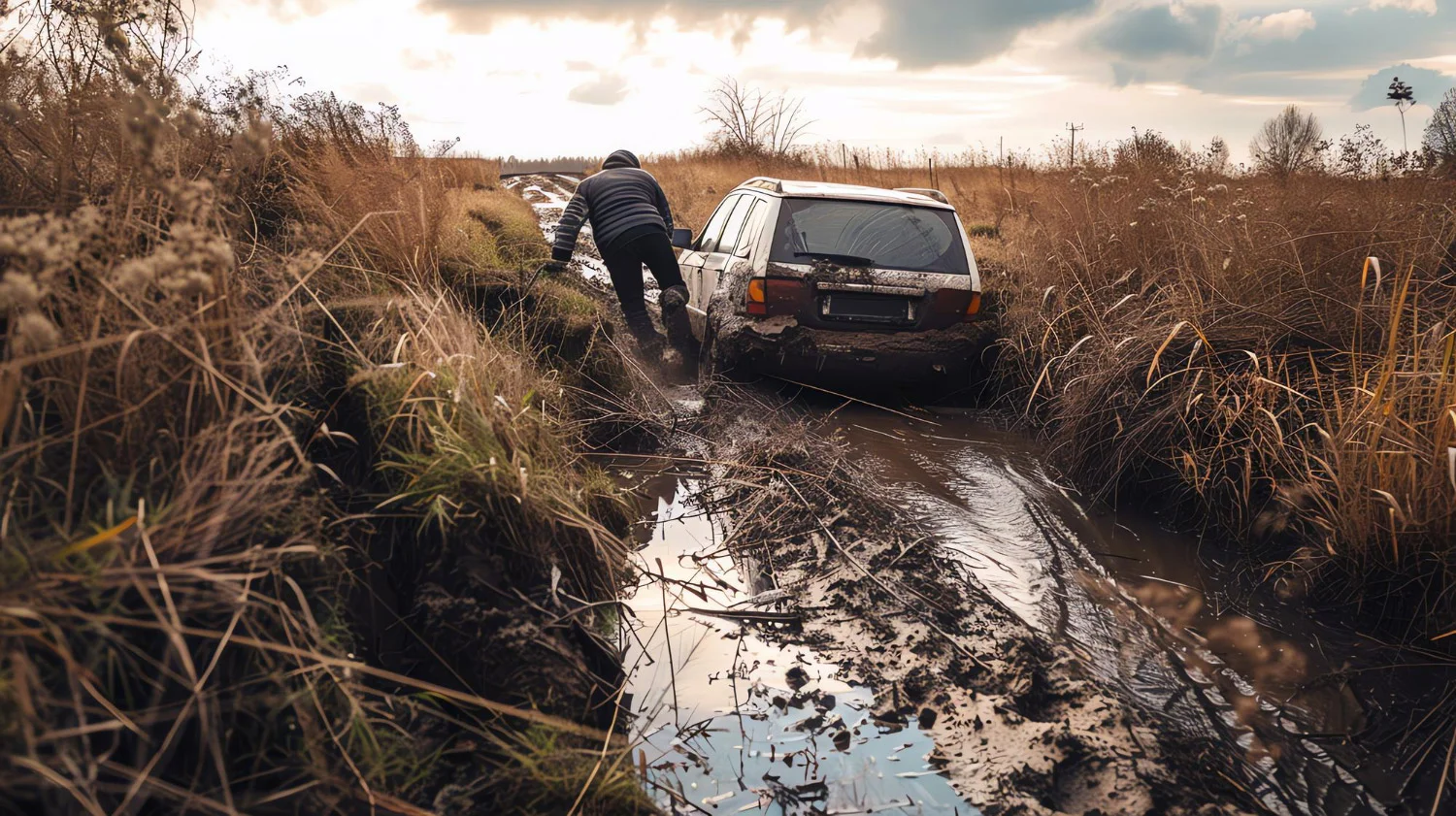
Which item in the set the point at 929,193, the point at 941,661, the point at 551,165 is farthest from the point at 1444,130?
the point at 551,165

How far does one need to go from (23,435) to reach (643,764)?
1.90 meters

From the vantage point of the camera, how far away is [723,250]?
7.49 meters

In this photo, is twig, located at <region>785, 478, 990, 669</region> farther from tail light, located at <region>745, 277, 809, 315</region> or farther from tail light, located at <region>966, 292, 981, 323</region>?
tail light, located at <region>966, 292, 981, 323</region>

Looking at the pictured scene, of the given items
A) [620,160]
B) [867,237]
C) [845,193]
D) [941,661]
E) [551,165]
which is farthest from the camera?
[551,165]

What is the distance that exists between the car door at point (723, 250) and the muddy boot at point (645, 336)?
48cm

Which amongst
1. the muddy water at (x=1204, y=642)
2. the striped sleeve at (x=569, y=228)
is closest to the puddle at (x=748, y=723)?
the muddy water at (x=1204, y=642)

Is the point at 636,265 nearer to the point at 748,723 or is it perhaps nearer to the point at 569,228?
the point at 569,228

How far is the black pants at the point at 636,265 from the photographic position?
7.77m

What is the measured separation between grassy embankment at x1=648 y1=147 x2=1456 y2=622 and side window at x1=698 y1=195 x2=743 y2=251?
237cm

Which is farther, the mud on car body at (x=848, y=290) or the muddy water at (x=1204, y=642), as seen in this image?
the mud on car body at (x=848, y=290)

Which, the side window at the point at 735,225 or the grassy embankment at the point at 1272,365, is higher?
the side window at the point at 735,225

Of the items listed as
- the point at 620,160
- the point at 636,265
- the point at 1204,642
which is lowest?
the point at 1204,642

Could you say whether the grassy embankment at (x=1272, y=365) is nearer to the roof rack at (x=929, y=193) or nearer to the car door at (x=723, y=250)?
the roof rack at (x=929, y=193)

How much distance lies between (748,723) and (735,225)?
499 centimetres
